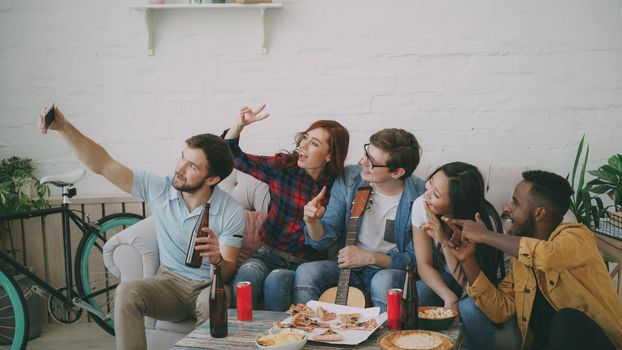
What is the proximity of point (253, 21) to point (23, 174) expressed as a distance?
→ 1.45 m

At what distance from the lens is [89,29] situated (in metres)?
3.71

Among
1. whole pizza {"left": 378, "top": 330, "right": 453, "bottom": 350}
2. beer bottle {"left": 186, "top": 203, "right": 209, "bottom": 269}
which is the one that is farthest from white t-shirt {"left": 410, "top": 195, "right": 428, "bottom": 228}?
beer bottle {"left": 186, "top": 203, "right": 209, "bottom": 269}

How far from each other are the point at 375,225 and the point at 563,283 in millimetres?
839

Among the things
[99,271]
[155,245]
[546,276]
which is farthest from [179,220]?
[546,276]

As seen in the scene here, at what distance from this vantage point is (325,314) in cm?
226

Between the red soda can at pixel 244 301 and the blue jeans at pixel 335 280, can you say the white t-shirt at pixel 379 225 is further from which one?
the red soda can at pixel 244 301

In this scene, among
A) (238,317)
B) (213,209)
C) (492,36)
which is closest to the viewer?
(238,317)

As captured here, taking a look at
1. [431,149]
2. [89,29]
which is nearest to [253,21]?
[89,29]

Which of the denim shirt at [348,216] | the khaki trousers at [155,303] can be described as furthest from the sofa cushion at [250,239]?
the khaki trousers at [155,303]

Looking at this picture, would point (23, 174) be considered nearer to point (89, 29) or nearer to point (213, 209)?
point (89, 29)

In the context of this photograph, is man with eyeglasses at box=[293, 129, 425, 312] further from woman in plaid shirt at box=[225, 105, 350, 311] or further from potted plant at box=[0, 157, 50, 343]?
potted plant at box=[0, 157, 50, 343]

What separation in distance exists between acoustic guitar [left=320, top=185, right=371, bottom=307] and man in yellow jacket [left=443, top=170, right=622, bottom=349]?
41 centimetres

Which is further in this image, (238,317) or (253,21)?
(253,21)

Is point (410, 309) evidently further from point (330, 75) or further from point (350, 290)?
point (330, 75)
